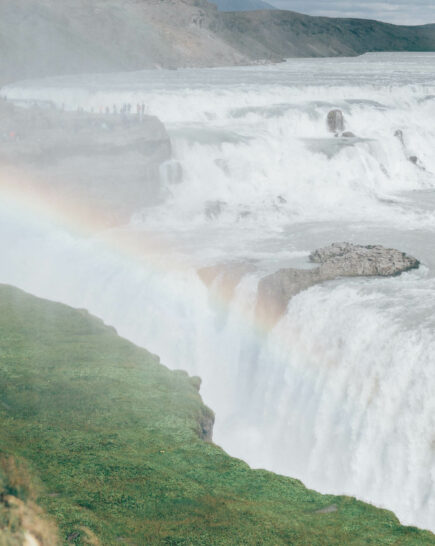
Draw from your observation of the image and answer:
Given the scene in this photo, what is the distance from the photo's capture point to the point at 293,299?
959 inches

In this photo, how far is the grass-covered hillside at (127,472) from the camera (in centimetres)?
1087

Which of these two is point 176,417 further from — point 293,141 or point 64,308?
point 293,141

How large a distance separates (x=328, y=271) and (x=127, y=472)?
14644 mm

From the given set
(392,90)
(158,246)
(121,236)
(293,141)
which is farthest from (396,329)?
(392,90)

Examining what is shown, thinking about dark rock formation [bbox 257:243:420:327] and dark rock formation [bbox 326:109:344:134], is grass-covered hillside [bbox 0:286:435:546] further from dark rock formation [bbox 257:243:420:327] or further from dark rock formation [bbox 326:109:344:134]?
dark rock formation [bbox 326:109:344:134]

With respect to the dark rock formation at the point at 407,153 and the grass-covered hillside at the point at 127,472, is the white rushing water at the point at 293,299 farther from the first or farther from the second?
the grass-covered hillside at the point at 127,472

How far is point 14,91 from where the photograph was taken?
7556 cm

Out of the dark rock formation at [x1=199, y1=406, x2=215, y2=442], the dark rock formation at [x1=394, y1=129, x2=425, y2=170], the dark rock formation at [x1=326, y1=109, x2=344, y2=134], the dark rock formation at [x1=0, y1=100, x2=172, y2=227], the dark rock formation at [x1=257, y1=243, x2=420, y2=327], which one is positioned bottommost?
the dark rock formation at [x1=199, y1=406, x2=215, y2=442]

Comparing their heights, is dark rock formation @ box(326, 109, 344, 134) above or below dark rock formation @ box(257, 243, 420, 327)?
above

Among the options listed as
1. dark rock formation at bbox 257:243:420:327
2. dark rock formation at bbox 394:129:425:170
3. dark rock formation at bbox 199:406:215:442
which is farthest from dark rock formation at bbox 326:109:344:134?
dark rock formation at bbox 199:406:215:442

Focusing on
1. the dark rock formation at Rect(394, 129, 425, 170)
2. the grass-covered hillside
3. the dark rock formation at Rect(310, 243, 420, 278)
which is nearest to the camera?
the grass-covered hillside

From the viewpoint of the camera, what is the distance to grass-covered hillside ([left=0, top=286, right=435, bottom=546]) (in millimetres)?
10867

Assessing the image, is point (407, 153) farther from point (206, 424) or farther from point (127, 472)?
point (127, 472)

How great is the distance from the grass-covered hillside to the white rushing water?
15.2ft
